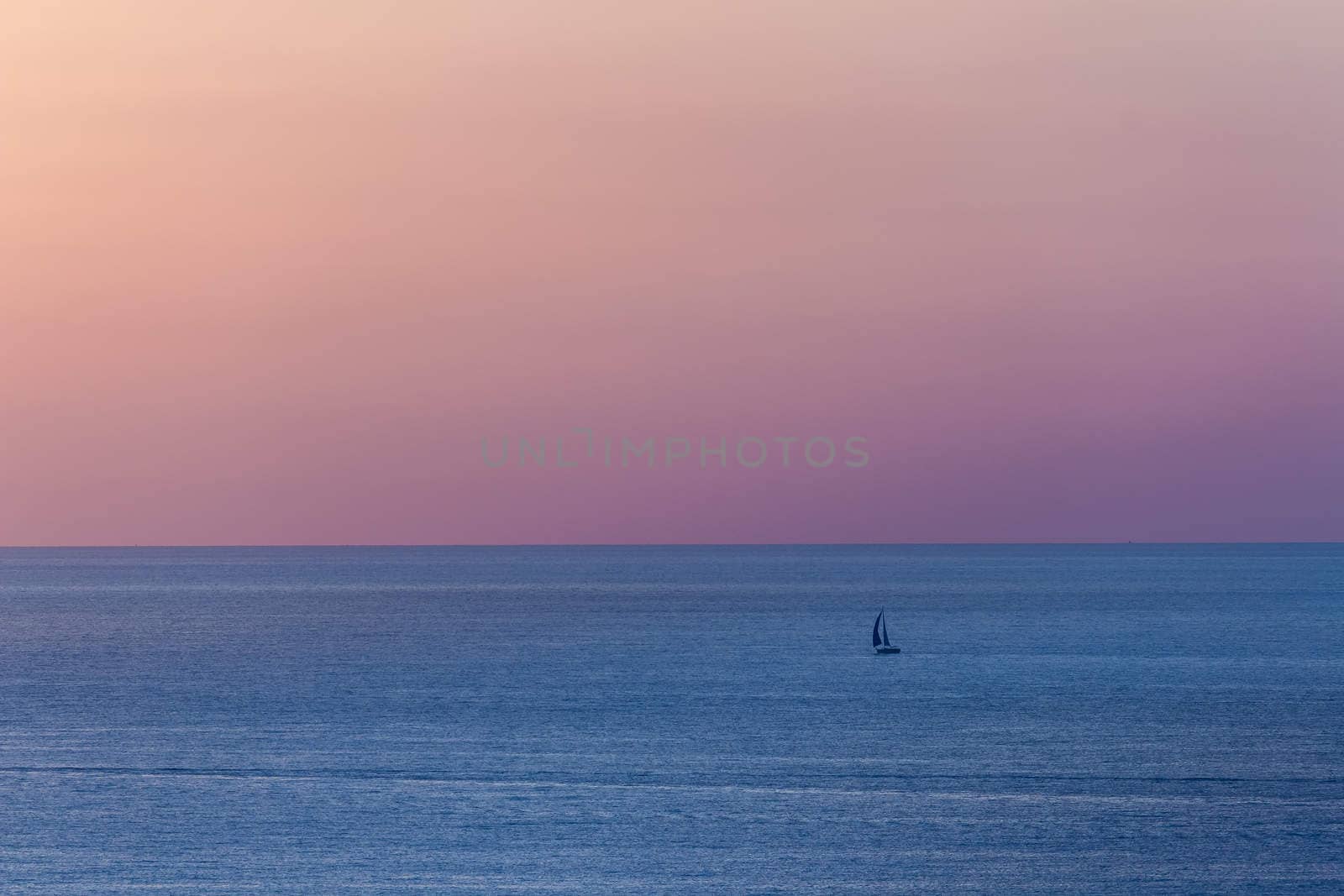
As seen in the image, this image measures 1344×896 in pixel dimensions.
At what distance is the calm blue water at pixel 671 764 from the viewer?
725 inches

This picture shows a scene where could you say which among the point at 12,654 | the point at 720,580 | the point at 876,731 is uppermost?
the point at 720,580

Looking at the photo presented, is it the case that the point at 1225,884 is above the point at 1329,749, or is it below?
below

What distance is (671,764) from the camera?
88.6 ft

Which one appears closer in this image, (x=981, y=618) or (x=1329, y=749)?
(x=1329, y=749)

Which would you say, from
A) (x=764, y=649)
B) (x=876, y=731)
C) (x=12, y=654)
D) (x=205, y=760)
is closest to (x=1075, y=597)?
(x=764, y=649)

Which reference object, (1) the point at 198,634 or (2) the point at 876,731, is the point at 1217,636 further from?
(1) the point at 198,634

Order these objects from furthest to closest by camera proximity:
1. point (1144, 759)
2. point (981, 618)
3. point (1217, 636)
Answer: point (981, 618) < point (1217, 636) < point (1144, 759)

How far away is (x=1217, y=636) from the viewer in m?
68.2

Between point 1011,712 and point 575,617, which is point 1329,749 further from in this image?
point 575,617

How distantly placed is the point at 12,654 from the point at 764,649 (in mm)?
28516

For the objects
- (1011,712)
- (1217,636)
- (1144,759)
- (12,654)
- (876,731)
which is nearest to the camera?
(1144,759)

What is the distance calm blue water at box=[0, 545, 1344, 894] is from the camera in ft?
60.4

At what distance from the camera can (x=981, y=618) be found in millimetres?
85062

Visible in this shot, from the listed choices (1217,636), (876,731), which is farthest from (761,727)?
(1217,636)
